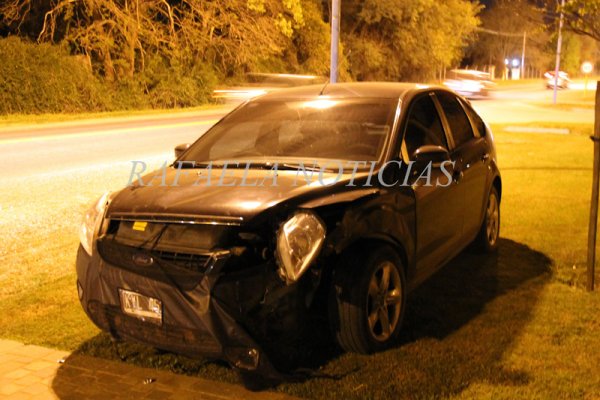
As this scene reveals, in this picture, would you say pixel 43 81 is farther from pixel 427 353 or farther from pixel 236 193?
pixel 427 353

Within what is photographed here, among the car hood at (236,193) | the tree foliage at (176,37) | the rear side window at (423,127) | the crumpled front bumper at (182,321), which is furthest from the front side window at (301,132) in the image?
Result: the tree foliage at (176,37)

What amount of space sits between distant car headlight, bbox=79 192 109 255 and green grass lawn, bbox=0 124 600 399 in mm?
782

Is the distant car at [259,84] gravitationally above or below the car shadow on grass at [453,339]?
above

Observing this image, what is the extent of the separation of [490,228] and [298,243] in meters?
3.45

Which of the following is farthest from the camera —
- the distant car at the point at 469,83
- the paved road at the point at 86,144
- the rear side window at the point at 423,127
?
the distant car at the point at 469,83

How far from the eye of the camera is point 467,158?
5.67 metres

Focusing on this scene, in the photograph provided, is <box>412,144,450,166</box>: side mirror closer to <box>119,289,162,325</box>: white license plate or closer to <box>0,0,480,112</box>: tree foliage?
<box>119,289,162,325</box>: white license plate

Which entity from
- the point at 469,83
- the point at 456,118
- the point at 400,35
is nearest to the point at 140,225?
the point at 456,118

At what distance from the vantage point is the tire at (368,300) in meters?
3.89

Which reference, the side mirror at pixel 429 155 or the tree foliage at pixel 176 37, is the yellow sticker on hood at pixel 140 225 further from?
the tree foliage at pixel 176 37

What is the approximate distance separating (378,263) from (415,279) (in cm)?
73

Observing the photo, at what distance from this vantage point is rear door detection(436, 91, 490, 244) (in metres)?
5.57

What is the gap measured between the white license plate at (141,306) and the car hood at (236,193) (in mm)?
461

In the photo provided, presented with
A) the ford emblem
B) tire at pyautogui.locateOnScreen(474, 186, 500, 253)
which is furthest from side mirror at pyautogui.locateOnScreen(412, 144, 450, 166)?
the ford emblem
